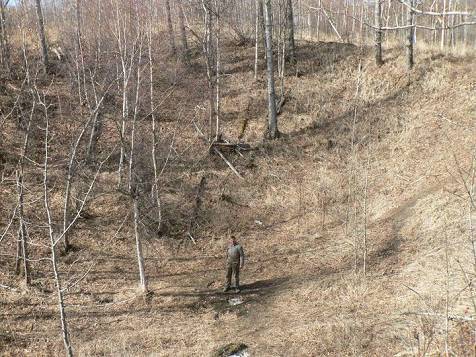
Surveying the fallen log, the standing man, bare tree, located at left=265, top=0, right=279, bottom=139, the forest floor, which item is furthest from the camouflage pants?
bare tree, located at left=265, top=0, right=279, bottom=139

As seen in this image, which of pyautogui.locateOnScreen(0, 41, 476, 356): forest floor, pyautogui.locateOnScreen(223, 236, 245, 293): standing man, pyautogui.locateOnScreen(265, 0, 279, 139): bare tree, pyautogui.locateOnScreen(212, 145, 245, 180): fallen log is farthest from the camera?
pyautogui.locateOnScreen(265, 0, 279, 139): bare tree

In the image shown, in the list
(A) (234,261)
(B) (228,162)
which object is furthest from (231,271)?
(B) (228,162)

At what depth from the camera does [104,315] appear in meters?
11.7

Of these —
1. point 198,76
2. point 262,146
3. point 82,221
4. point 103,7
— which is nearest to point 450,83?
point 262,146

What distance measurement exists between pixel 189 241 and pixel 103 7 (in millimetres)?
14287

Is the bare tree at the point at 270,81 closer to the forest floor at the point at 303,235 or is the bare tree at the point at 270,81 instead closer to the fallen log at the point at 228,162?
the forest floor at the point at 303,235

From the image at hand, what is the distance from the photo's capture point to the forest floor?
1020 cm

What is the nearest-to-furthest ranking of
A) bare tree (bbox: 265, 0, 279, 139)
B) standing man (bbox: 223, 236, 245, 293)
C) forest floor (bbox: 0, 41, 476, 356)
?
forest floor (bbox: 0, 41, 476, 356) < standing man (bbox: 223, 236, 245, 293) < bare tree (bbox: 265, 0, 279, 139)

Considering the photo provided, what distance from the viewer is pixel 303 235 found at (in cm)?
1521

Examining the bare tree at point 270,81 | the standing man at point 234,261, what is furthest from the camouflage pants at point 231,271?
the bare tree at point 270,81

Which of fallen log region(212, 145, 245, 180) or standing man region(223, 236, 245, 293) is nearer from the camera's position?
standing man region(223, 236, 245, 293)

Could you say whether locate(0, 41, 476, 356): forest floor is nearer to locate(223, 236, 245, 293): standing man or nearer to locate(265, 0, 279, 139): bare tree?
locate(223, 236, 245, 293): standing man

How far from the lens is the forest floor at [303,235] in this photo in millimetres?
10203

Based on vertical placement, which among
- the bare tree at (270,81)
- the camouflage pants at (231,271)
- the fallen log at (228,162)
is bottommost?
the camouflage pants at (231,271)
